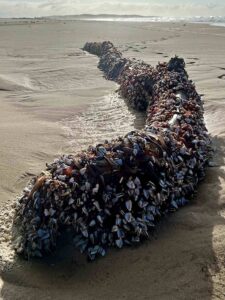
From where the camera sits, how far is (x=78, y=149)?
17.9 ft

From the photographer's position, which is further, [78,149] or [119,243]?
[78,149]

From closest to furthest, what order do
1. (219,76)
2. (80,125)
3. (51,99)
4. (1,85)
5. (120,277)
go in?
1. (120,277)
2. (80,125)
3. (51,99)
4. (1,85)
5. (219,76)

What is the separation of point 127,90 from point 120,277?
5.67 m

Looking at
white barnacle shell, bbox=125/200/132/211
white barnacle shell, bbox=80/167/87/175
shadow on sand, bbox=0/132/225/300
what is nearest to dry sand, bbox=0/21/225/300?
shadow on sand, bbox=0/132/225/300

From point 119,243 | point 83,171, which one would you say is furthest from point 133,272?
point 83,171

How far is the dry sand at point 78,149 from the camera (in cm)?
288

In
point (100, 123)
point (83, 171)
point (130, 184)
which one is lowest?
point (100, 123)

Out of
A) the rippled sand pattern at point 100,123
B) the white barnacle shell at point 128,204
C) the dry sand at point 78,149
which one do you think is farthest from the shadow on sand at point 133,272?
the rippled sand pattern at point 100,123

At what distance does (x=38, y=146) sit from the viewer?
5371 mm

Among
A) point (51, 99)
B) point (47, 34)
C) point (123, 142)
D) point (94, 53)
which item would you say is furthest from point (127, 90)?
point (47, 34)

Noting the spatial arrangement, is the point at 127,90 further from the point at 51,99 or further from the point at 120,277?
the point at 120,277

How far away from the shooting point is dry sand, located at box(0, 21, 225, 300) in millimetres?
2879

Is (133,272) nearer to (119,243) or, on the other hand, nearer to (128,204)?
(119,243)

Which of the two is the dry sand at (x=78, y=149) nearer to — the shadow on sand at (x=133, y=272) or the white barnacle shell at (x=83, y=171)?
the shadow on sand at (x=133, y=272)
